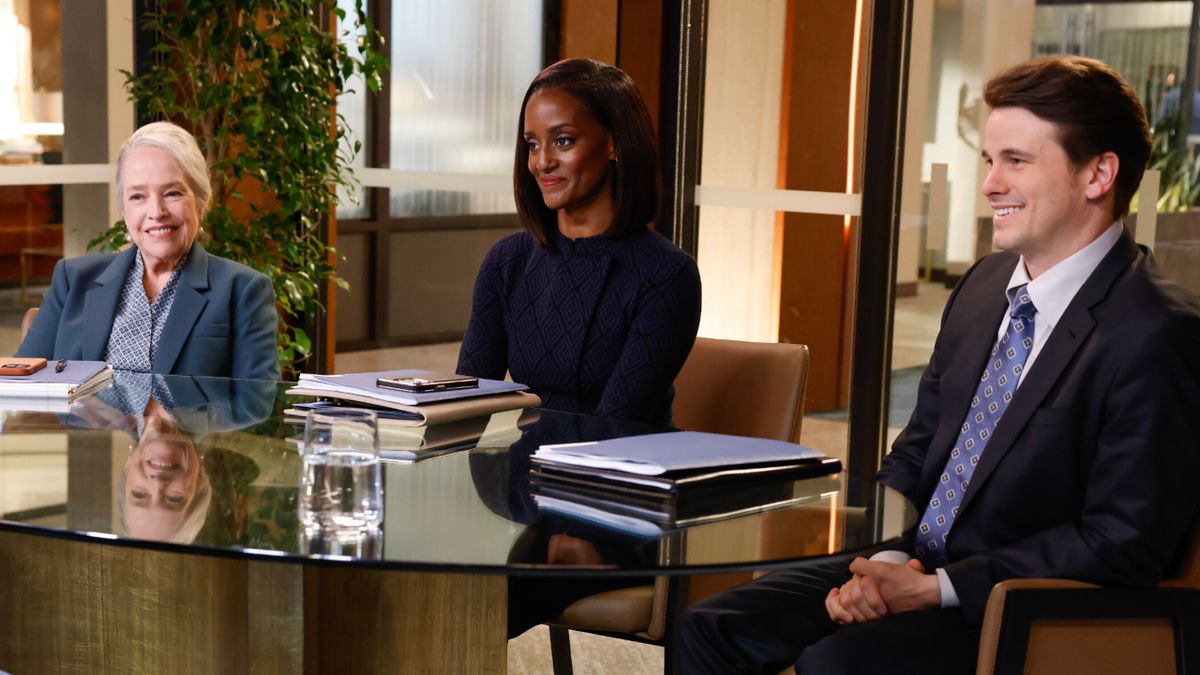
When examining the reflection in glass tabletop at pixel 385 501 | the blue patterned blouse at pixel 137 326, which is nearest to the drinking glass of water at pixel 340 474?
the reflection in glass tabletop at pixel 385 501

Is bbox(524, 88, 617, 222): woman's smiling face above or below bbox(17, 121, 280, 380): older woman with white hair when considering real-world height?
above

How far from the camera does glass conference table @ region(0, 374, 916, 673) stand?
1.57m

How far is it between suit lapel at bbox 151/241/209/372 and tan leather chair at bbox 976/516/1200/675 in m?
1.79

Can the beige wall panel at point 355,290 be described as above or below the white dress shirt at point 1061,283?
below

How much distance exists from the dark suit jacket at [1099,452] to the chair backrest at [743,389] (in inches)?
26.1

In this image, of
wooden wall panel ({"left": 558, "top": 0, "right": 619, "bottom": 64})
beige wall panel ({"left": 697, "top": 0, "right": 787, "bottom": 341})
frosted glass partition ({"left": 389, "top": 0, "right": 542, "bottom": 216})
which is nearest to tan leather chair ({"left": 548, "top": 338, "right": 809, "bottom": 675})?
beige wall panel ({"left": 697, "top": 0, "right": 787, "bottom": 341})

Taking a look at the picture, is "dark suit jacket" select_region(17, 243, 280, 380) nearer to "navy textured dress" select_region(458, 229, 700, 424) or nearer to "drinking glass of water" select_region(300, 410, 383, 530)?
"navy textured dress" select_region(458, 229, 700, 424)

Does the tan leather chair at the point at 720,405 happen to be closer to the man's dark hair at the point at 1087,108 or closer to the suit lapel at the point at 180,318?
the man's dark hair at the point at 1087,108

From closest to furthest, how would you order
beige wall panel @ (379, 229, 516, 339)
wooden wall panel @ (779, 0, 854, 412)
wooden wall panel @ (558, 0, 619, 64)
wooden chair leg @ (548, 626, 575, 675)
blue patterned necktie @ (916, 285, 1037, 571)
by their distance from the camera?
blue patterned necktie @ (916, 285, 1037, 571) < wooden chair leg @ (548, 626, 575, 675) < wooden wall panel @ (779, 0, 854, 412) < wooden wall panel @ (558, 0, 619, 64) < beige wall panel @ (379, 229, 516, 339)

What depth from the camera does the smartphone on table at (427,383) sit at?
2.25 metres

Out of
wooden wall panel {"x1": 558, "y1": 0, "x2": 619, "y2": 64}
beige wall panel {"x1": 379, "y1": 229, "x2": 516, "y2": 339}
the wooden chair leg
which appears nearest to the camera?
the wooden chair leg

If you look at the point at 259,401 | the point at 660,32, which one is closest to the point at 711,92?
the point at 660,32

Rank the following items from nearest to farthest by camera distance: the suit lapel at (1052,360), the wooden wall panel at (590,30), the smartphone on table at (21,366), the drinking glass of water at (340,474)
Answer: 1. the drinking glass of water at (340,474)
2. the suit lapel at (1052,360)
3. the smartphone on table at (21,366)
4. the wooden wall panel at (590,30)

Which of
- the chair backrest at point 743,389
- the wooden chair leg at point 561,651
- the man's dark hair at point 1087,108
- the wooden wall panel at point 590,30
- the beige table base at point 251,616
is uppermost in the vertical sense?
the wooden wall panel at point 590,30
